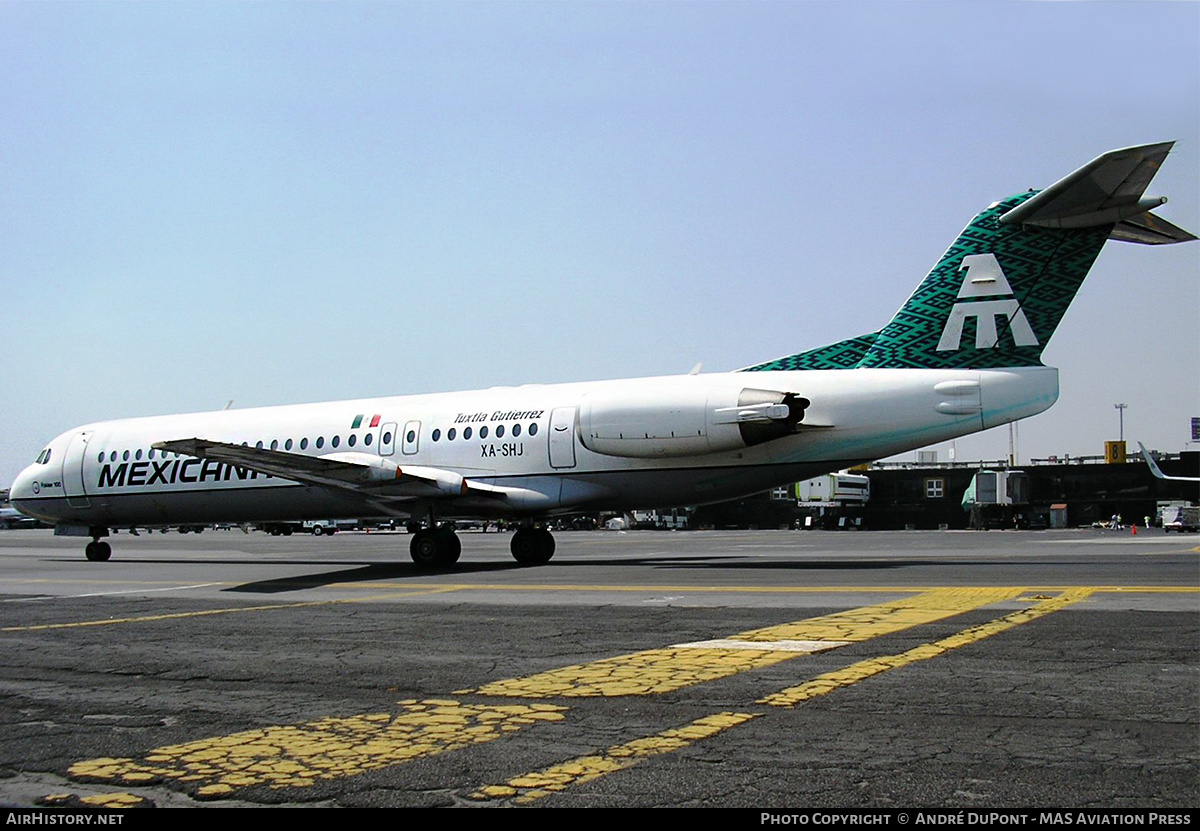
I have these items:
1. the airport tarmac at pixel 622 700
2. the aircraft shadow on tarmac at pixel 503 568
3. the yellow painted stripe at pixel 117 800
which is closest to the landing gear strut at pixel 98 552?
the aircraft shadow on tarmac at pixel 503 568

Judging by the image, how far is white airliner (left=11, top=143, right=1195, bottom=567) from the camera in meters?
19.3

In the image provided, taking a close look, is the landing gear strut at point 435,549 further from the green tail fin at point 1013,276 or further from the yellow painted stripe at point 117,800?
the yellow painted stripe at point 117,800

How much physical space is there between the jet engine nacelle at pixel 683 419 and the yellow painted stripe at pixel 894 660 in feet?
30.3

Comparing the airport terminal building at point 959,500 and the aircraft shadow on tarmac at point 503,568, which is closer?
the aircraft shadow on tarmac at point 503,568

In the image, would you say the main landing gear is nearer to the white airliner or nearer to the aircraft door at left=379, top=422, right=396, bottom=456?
the white airliner

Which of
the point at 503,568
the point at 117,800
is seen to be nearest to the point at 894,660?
the point at 117,800

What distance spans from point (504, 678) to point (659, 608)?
15.9ft

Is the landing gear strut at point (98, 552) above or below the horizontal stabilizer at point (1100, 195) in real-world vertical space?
below

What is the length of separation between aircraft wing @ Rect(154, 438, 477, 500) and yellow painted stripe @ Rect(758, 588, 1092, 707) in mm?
13625

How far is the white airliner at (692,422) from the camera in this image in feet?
63.5

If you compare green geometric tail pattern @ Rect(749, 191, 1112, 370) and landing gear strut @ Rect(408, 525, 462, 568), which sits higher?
green geometric tail pattern @ Rect(749, 191, 1112, 370)

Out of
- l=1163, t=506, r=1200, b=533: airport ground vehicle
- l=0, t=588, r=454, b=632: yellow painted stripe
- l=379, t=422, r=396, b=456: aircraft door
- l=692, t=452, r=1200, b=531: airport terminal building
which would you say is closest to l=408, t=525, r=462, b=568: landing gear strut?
l=379, t=422, r=396, b=456: aircraft door

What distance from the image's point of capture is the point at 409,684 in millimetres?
7621
